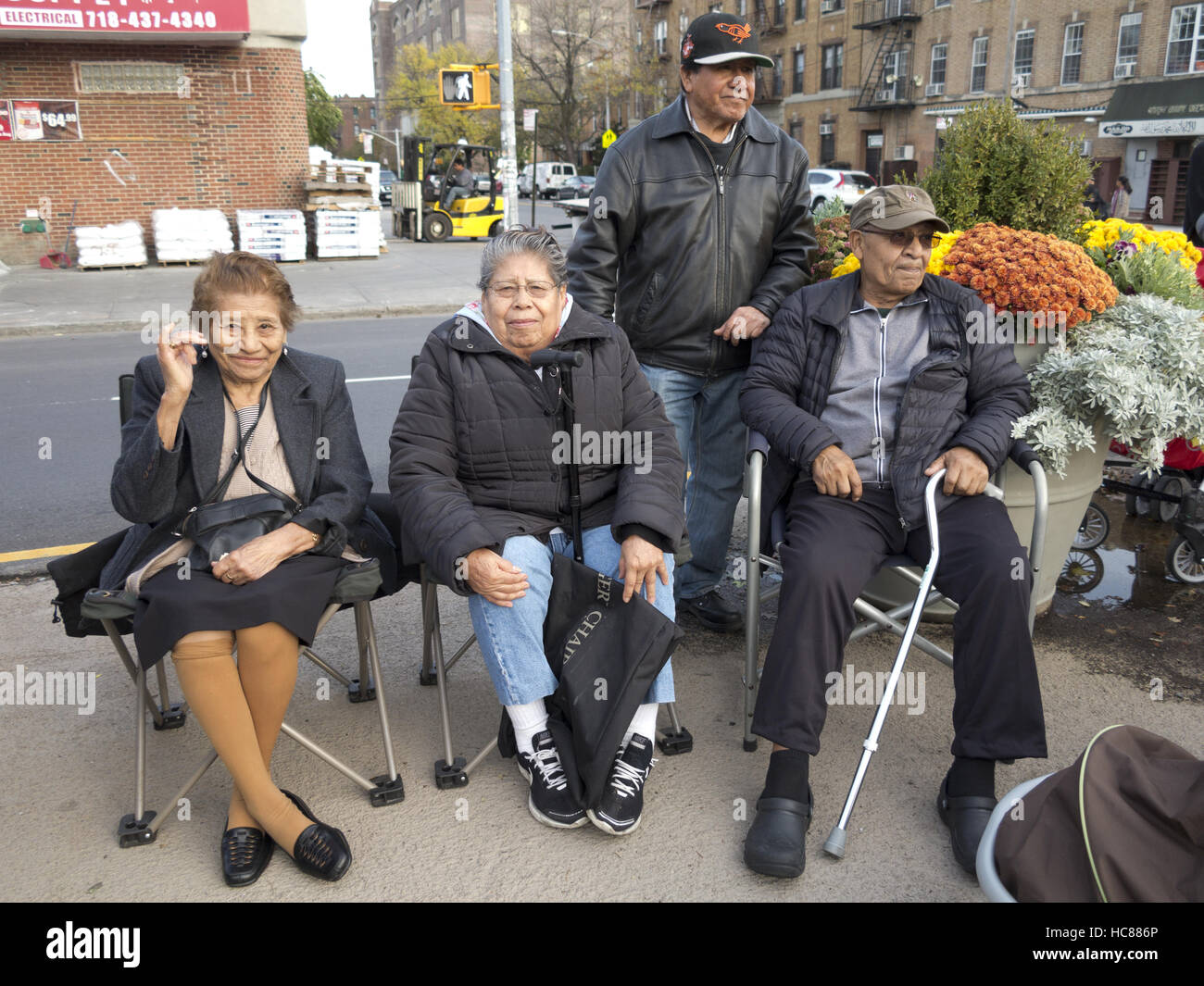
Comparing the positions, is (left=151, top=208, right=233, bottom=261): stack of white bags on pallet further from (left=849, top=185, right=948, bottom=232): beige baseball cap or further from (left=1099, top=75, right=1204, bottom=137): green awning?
(left=1099, top=75, right=1204, bottom=137): green awning

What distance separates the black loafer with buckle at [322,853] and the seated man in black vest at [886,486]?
3.46 feet

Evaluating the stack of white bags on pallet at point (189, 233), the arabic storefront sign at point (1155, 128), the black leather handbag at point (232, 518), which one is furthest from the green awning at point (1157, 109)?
the black leather handbag at point (232, 518)

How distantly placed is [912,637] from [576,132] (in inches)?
2134

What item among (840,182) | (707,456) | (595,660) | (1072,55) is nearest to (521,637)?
(595,660)

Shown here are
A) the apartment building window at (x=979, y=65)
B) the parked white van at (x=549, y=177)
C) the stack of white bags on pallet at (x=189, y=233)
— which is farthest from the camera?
the parked white van at (x=549, y=177)

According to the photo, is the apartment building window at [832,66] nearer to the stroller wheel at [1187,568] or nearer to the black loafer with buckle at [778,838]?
the stroller wheel at [1187,568]

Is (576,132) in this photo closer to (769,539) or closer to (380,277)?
(380,277)

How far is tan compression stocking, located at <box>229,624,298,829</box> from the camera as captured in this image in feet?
8.58

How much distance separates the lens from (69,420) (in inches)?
291

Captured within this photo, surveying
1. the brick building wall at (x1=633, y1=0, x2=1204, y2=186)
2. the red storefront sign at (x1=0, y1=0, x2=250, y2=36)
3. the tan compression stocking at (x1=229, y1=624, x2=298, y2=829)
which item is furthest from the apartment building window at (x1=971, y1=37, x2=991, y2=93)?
the tan compression stocking at (x1=229, y1=624, x2=298, y2=829)

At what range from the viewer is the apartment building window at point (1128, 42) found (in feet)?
98.9

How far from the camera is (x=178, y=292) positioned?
14.6 meters

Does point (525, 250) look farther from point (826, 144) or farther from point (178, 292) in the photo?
point (826, 144)

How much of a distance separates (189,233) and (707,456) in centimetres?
1603
